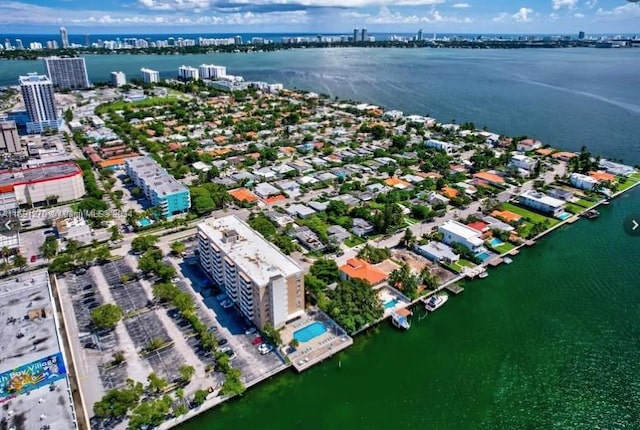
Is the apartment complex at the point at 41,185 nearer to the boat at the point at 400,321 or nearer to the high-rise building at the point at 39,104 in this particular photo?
the high-rise building at the point at 39,104

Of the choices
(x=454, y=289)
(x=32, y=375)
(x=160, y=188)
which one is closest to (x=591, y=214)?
(x=454, y=289)

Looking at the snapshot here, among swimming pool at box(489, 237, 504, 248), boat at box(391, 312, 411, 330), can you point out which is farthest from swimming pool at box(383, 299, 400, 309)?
swimming pool at box(489, 237, 504, 248)

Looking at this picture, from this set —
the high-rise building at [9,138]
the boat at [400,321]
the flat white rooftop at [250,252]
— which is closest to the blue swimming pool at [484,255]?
the boat at [400,321]

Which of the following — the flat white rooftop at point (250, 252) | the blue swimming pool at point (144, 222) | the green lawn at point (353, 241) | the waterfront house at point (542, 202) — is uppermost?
the flat white rooftop at point (250, 252)

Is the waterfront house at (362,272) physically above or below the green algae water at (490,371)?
above

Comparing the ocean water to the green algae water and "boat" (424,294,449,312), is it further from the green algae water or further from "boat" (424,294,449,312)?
"boat" (424,294,449,312)

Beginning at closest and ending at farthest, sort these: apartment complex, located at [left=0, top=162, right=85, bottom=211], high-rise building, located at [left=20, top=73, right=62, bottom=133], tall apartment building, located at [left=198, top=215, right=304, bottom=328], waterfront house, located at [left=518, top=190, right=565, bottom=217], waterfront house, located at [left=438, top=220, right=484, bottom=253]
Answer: tall apartment building, located at [left=198, top=215, right=304, bottom=328] → waterfront house, located at [left=438, top=220, right=484, bottom=253] → waterfront house, located at [left=518, top=190, right=565, bottom=217] → apartment complex, located at [left=0, top=162, right=85, bottom=211] → high-rise building, located at [left=20, top=73, right=62, bottom=133]
